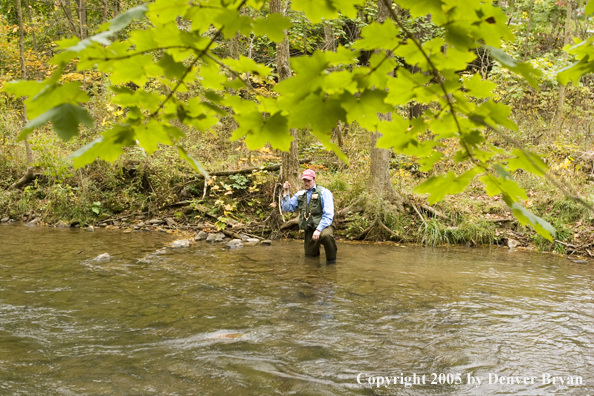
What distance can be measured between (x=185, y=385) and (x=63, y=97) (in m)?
2.49

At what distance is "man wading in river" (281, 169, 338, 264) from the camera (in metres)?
7.09

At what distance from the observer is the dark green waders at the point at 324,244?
7.07m

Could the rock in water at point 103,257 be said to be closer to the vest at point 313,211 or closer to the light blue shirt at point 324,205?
the light blue shirt at point 324,205

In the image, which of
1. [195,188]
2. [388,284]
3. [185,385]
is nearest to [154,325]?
[185,385]

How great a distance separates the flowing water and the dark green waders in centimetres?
27

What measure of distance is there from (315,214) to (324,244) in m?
0.58

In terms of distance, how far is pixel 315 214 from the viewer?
7.35 m

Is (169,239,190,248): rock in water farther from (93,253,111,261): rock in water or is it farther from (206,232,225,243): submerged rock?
(93,253,111,261): rock in water

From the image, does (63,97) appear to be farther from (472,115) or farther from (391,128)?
(472,115)

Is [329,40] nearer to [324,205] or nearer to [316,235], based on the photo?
[324,205]

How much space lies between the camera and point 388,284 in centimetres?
575

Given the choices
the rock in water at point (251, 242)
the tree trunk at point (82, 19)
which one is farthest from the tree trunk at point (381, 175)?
the tree trunk at point (82, 19)

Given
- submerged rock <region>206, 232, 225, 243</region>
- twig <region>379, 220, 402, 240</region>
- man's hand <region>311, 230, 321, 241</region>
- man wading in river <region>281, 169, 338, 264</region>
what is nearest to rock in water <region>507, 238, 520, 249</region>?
twig <region>379, 220, 402, 240</region>

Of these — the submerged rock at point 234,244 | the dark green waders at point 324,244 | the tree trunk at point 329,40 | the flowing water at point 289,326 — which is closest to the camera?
the flowing water at point 289,326
